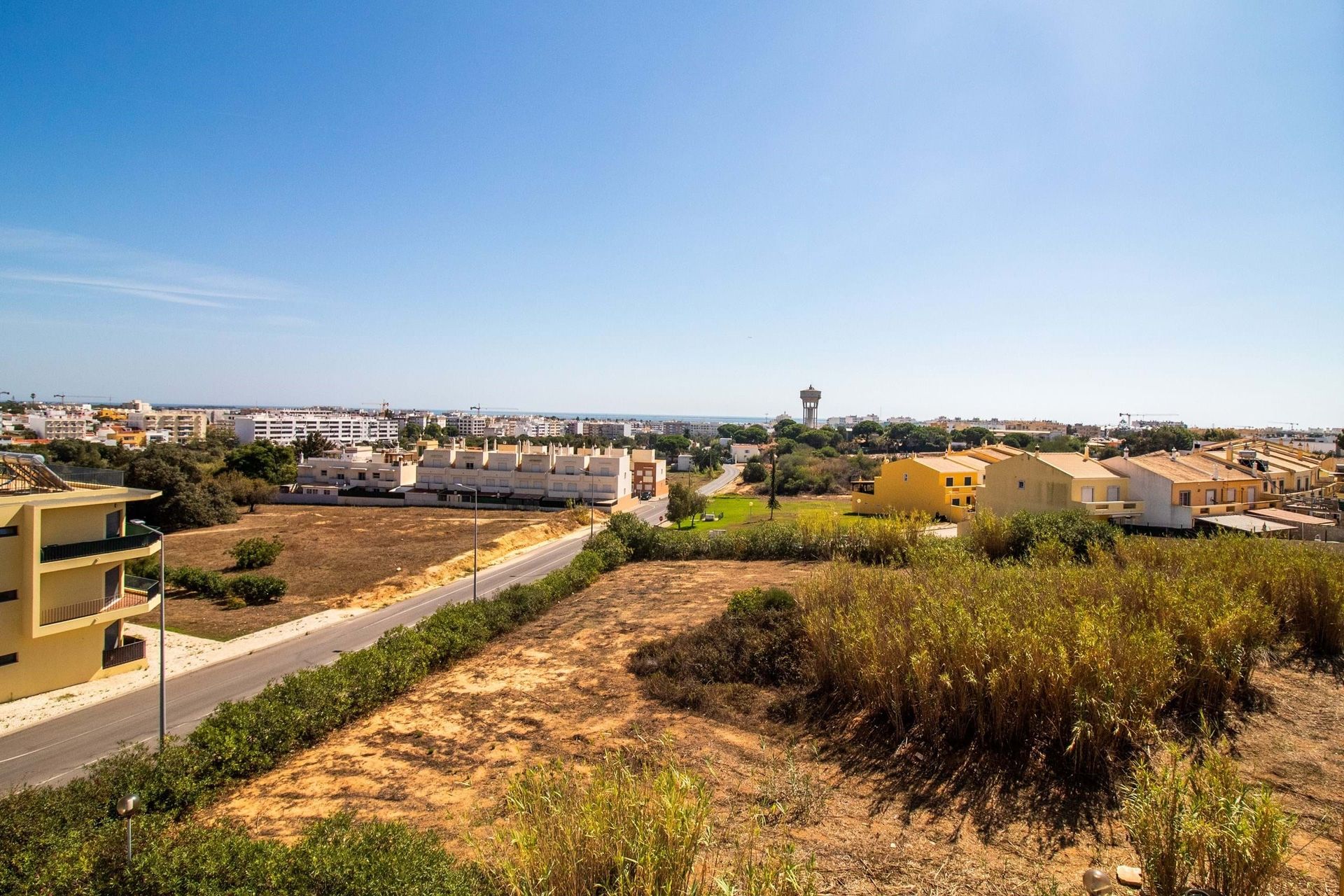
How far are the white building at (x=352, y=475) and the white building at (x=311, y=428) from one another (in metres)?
75.4

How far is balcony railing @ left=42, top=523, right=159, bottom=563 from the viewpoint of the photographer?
1995cm

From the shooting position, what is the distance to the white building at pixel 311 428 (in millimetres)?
148750

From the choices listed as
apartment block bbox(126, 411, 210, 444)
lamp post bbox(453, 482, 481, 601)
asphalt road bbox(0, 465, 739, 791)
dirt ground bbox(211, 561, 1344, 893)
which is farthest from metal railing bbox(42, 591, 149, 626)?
apartment block bbox(126, 411, 210, 444)

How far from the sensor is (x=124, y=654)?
22797 millimetres

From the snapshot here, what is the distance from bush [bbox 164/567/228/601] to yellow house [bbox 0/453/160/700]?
9.25 m

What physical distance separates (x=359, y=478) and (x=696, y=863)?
71020 mm

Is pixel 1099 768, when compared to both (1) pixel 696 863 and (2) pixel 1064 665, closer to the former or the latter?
(2) pixel 1064 665

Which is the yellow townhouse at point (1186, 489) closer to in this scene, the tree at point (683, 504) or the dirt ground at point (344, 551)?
the tree at point (683, 504)

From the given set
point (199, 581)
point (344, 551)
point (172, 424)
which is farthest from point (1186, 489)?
point (172, 424)

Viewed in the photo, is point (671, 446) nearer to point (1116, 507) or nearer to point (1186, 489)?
point (1116, 507)

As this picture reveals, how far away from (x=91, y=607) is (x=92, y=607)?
2cm

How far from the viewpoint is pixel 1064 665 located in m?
10.3

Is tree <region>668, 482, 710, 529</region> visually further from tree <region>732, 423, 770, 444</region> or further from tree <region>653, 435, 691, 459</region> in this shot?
tree <region>732, 423, 770, 444</region>

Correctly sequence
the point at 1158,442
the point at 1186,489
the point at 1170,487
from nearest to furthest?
1. the point at 1170,487
2. the point at 1186,489
3. the point at 1158,442
